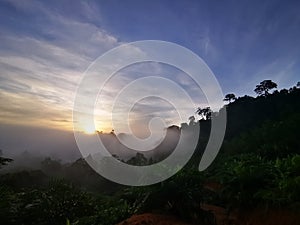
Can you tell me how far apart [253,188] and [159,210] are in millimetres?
2518

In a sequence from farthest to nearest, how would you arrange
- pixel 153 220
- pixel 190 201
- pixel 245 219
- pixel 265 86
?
1. pixel 265 86
2. pixel 245 219
3. pixel 190 201
4. pixel 153 220

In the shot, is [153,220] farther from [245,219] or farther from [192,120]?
[192,120]

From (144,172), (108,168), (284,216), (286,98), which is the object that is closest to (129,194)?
(144,172)

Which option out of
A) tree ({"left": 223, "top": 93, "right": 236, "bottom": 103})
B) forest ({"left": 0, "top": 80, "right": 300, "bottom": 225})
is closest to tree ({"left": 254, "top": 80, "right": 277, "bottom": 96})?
tree ({"left": 223, "top": 93, "right": 236, "bottom": 103})

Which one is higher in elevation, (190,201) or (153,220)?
Result: (190,201)

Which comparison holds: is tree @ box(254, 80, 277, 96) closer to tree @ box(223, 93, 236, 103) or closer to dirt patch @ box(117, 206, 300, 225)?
tree @ box(223, 93, 236, 103)

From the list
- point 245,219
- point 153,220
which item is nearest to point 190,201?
point 153,220

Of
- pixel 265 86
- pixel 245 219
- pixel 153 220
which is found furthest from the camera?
pixel 265 86

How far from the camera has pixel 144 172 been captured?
762cm

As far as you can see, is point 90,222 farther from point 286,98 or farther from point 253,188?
point 286,98

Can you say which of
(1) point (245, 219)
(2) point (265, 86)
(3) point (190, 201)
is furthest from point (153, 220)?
(2) point (265, 86)

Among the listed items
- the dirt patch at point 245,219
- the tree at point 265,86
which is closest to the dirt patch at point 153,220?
the dirt patch at point 245,219

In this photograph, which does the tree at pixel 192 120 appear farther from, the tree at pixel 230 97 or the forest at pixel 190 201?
the forest at pixel 190 201

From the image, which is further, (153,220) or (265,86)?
(265,86)
